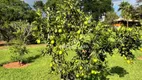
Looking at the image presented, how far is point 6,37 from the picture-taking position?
31547mm

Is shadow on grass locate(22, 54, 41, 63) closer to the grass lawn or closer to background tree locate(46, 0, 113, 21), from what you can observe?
the grass lawn

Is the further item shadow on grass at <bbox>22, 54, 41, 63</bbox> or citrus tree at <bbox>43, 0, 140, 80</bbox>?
shadow on grass at <bbox>22, 54, 41, 63</bbox>

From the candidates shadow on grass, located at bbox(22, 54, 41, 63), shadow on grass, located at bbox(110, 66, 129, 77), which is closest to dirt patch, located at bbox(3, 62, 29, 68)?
shadow on grass, located at bbox(22, 54, 41, 63)

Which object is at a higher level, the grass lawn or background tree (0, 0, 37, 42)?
background tree (0, 0, 37, 42)

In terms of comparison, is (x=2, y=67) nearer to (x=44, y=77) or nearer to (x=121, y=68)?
(x=44, y=77)

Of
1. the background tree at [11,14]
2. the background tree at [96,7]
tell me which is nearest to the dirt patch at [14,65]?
the background tree at [11,14]

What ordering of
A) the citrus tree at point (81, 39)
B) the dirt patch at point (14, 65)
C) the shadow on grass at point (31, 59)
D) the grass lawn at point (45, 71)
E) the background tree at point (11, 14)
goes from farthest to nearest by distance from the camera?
the background tree at point (11, 14)
the shadow on grass at point (31, 59)
the dirt patch at point (14, 65)
the grass lawn at point (45, 71)
the citrus tree at point (81, 39)

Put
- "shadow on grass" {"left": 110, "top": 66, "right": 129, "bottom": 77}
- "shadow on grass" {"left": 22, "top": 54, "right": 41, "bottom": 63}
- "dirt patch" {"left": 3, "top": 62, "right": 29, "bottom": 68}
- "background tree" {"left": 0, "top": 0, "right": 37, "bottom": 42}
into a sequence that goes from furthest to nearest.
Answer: "background tree" {"left": 0, "top": 0, "right": 37, "bottom": 42} → "shadow on grass" {"left": 22, "top": 54, "right": 41, "bottom": 63} → "dirt patch" {"left": 3, "top": 62, "right": 29, "bottom": 68} → "shadow on grass" {"left": 110, "top": 66, "right": 129, "bottom": 77}

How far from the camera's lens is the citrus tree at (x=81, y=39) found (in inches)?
309

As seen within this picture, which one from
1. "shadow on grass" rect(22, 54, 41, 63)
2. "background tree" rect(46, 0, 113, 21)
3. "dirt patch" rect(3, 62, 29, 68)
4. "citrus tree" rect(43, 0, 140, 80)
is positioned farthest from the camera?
"background tree" rect(46, 0, 113, 21)

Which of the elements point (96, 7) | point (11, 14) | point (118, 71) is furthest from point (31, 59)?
point (96, 7)

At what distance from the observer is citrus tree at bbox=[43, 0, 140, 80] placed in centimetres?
786

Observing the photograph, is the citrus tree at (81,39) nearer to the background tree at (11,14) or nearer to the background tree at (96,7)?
the background tree at (11,14)

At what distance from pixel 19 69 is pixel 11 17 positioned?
2164cm
